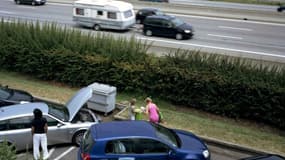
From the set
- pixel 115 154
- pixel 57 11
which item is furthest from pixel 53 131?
pixel 57 11

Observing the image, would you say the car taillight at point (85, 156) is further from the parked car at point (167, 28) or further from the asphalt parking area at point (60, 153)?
the parked car at point (167, 28)

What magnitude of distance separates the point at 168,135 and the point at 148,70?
261 inches

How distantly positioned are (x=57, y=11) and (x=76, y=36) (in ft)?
74.1

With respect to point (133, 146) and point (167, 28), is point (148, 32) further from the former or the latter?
point (133, 146)

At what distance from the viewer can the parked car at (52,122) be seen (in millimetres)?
11250

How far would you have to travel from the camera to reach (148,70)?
16.6 meters

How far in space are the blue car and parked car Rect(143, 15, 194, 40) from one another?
20094 mm

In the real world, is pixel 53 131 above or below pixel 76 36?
below

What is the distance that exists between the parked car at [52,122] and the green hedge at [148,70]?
4.77 m

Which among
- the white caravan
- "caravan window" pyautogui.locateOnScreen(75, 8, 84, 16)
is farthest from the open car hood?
"caravan window" pyautogui.locateOnScreen(75, 8, 84, 16)

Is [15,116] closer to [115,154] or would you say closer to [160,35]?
[115,154]

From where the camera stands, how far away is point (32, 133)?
10672 mm

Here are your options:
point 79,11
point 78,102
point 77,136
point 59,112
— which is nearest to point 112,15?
point 79,11

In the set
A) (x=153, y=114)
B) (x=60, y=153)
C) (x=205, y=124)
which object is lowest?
(x=60, y=153)
